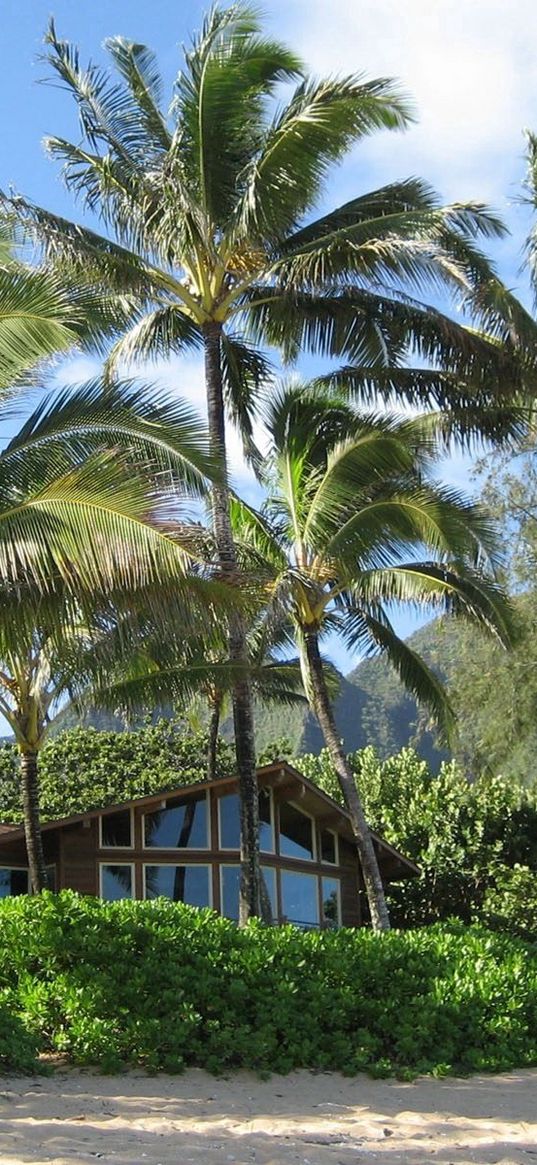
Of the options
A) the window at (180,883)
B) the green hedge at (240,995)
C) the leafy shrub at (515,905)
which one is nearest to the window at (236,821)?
the window at (180,883)

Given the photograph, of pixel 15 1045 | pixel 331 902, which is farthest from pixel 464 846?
pixel 15 1045

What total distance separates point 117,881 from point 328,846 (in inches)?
196

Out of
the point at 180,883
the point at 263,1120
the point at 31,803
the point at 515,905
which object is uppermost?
the point at 31,803

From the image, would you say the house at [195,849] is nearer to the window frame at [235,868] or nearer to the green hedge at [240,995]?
the window frame at [235,868]

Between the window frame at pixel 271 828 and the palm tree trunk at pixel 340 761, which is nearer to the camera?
the palm tree trunk at pixel 340 761

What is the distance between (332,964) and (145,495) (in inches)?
180

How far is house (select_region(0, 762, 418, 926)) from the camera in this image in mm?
22000

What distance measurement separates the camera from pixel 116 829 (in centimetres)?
2238

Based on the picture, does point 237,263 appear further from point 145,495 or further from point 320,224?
point 145,495

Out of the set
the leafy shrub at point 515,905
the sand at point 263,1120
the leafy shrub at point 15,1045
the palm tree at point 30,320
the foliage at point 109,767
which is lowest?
the sand at point 263,1120

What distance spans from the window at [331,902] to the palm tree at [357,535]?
7.45 meters

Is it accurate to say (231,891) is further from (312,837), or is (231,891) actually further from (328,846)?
(328,846)

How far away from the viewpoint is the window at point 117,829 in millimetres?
22250

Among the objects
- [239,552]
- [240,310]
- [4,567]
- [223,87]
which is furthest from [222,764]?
[4,567]
